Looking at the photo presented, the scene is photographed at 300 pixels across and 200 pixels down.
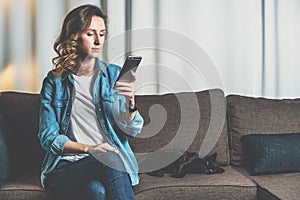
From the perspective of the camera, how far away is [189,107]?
3.06m

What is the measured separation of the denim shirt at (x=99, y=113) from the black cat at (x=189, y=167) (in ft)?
0.73

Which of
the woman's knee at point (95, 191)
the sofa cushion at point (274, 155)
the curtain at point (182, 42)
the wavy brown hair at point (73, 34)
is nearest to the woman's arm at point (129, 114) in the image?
the wavy brown hair at point (73, 34)

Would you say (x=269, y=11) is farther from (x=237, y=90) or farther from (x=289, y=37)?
(x=237, y=90)

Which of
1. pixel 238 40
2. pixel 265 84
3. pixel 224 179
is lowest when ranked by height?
pixel 224 179

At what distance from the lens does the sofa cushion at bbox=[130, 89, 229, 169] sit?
9.71 ft

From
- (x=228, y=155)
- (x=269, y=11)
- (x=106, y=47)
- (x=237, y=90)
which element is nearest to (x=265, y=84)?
(x=237, y=90)

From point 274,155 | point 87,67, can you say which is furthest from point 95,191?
point 274,155

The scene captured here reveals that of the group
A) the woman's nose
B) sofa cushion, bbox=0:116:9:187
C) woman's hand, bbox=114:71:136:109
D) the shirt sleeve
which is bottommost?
sofa cushion, bbox=0:116:9:187

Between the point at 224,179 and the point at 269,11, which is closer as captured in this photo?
the point at 224,179

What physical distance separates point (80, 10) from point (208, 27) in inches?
45.9

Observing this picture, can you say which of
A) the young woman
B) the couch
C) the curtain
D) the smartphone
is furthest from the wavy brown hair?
the curtain

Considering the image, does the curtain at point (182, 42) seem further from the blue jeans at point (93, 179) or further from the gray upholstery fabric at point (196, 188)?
the blue jeans at point (93, 179)

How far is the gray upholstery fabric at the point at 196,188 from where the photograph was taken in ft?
8.34

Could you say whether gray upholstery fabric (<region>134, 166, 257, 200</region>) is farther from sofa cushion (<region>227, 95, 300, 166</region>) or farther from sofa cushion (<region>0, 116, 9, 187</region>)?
sofa cushion (<region>0, 116, 9, 187</region>)
